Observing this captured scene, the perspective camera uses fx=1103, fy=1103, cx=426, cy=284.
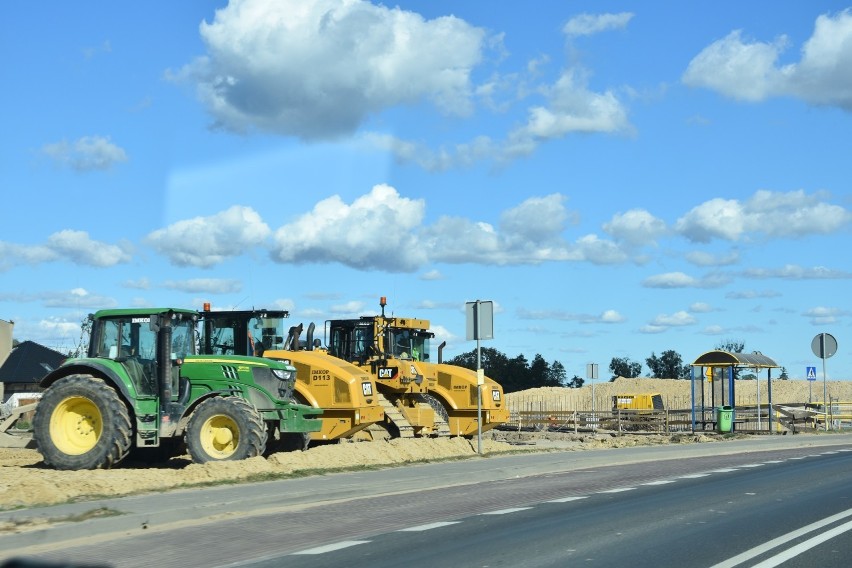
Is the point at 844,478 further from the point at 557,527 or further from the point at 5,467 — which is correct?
the point at 5,467

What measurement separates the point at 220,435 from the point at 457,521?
7792 mm

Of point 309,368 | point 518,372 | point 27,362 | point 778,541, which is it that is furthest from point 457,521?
point 518,372

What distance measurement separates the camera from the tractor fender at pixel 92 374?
64.2 feet

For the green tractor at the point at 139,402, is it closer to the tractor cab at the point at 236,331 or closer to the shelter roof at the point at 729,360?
the tractor cab at the point at 236,331

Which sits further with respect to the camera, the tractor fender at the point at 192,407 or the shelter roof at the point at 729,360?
the shelter roof at the point at 729,360

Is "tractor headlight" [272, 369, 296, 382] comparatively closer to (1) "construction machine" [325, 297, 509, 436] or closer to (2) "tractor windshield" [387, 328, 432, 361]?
(1) "construction machine" [325, 297, 509, 436]

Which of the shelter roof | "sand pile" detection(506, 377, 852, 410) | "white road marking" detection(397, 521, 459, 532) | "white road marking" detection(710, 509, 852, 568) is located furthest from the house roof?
"white road marking" detection(710, 509, 852, 568)

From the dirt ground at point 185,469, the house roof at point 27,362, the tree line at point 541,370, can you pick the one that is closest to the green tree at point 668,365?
the tree line at point 541,370

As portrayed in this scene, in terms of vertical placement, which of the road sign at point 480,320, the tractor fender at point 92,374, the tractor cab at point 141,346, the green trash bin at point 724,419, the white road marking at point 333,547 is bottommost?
the white road marking at point 333,547

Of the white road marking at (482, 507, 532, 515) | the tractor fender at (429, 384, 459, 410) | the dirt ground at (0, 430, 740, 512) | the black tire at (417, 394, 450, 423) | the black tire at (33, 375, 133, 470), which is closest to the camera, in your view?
the white road marking at (482, 507, 532, 515)

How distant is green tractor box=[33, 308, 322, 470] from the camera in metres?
19.5

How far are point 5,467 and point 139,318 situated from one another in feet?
12.2

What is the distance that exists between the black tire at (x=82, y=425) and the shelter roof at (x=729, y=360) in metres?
26.8

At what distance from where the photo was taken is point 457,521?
13398 mm
